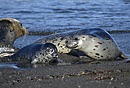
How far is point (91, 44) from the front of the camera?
7.82 meters

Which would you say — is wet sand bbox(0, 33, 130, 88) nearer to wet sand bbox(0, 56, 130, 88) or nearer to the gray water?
wet sand bbox(0, 56, 130, 88)

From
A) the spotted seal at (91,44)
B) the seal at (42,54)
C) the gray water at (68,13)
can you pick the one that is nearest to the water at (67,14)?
the gray water at (68,13)

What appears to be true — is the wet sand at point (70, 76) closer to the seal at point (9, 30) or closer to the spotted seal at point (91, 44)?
the spotted seal at point (91, 44)

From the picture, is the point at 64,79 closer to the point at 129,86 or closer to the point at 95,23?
the point at 129,86

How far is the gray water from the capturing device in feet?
40.5

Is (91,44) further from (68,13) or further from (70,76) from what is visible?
(68,13)

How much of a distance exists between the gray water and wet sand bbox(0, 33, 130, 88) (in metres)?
4.70

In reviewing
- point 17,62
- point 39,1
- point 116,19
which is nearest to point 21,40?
point 17,62

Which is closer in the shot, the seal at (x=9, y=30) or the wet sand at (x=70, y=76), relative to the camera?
the wet sand at (x=70, y=76)

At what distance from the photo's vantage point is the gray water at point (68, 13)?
487 inches

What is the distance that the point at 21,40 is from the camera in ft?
33.3

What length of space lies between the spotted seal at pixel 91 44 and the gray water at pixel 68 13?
3.47 metres

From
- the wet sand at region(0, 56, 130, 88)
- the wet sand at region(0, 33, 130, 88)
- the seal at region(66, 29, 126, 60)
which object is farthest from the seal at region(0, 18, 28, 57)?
the wet sand at region(0, 56, 130, 88)

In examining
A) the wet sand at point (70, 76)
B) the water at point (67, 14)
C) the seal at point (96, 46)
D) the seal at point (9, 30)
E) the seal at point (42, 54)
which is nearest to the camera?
the wet sand at point (70, 76)
